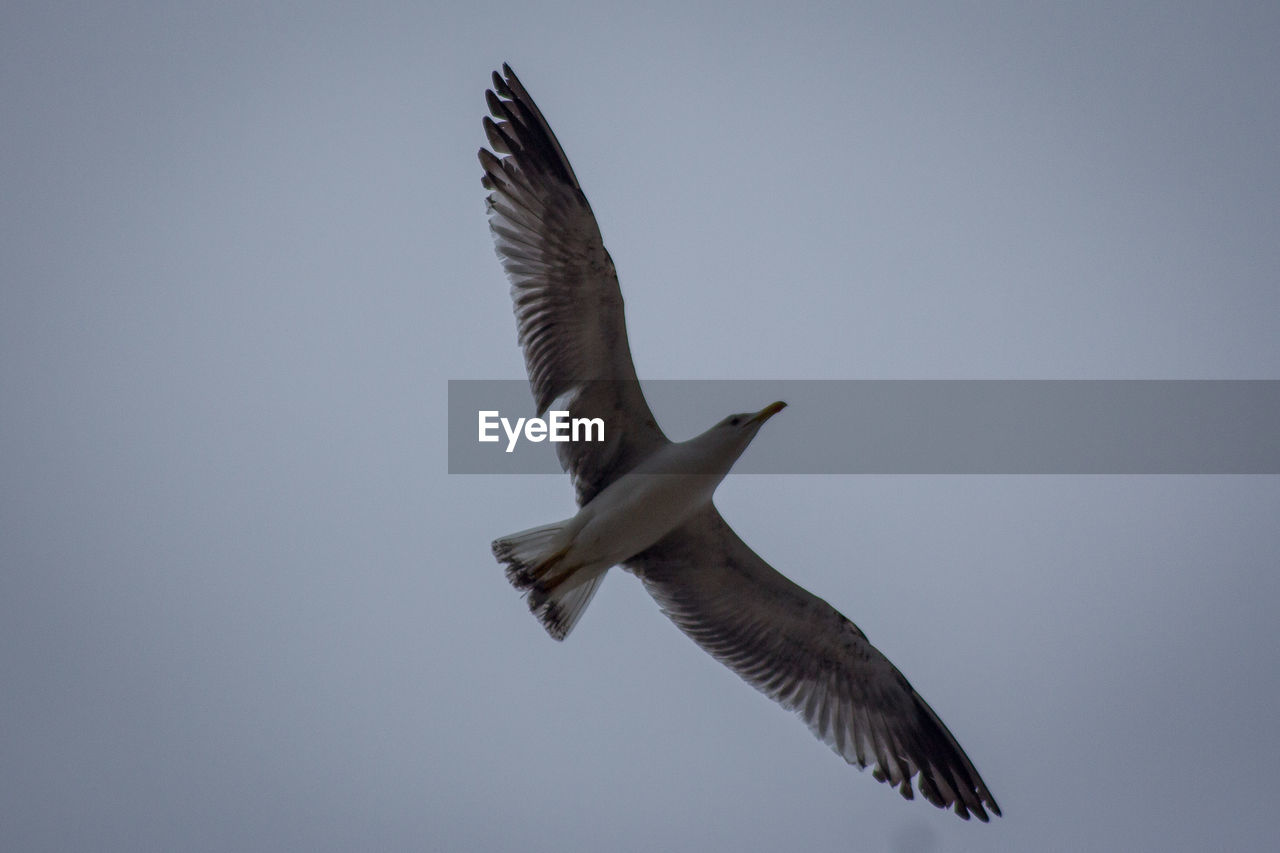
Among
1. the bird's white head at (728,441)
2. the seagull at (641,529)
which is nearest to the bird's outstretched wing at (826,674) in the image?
the seagull at (641,529)

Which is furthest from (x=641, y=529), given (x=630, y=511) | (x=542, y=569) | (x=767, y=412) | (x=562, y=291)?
(x=562, y=291)

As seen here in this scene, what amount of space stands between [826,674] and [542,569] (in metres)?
1.86

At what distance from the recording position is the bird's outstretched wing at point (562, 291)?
616 centimetres

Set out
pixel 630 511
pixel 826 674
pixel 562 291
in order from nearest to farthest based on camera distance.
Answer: pixel 630 511
pixel 562 291
pixel 826 674

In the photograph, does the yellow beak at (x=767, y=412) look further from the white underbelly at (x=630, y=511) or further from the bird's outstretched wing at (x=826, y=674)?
the bird's outstretched wing at (x=826, y=674)

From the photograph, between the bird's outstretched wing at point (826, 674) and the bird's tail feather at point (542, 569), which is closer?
the bird's tail feather at point (542, 569)


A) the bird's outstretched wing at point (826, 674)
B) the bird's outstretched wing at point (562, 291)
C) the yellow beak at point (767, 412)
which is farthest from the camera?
the bird's outstretched wing at point (826, 674)

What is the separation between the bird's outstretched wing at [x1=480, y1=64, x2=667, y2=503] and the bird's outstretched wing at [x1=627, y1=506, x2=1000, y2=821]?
78cm

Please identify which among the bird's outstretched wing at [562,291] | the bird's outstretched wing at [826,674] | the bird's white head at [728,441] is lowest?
the bird's outstretched wing at [826,674]

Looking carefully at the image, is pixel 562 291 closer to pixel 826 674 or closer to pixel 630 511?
pixel 630 511

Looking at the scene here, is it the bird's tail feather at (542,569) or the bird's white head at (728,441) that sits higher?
the bird's white head at (728,441)

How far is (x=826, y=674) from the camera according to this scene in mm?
6793

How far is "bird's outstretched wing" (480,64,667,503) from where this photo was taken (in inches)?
242

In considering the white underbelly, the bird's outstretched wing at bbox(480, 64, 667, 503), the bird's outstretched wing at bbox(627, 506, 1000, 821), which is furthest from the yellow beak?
the bird's outstretched wing at bbox(627, 506, 1000, 821)
